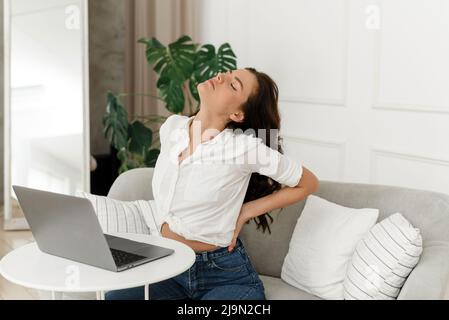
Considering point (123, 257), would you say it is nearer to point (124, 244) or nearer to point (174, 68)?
point (124, 244)

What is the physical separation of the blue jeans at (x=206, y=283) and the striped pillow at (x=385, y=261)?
0.31m

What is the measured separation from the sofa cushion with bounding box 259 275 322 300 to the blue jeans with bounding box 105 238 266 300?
96 mm

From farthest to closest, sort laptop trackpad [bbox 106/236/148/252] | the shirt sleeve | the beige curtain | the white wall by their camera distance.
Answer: the beige curtain < the white wall < the shirt sleeve < laptop trackpad [bbox 106/236/148/252]

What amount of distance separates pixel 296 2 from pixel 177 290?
2.17 meters

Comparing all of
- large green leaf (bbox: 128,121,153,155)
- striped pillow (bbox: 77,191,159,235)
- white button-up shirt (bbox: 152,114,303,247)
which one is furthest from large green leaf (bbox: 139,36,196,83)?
white button-up shirt (bbox: 152,114,303,247)

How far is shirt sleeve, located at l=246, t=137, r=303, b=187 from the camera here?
2.25 m

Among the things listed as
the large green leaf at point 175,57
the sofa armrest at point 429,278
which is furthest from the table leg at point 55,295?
the large green leaf at point 175,57

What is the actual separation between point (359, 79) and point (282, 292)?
1.56 metres

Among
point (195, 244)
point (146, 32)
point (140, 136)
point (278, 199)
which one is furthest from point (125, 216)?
point (146, 32)

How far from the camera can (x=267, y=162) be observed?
2.25m

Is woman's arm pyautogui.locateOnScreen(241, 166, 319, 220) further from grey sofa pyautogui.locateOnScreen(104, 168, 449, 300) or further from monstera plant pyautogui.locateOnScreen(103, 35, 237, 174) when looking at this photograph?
monstera plant pyautogui.locateOnScreen(103, 35, 237, 174)
